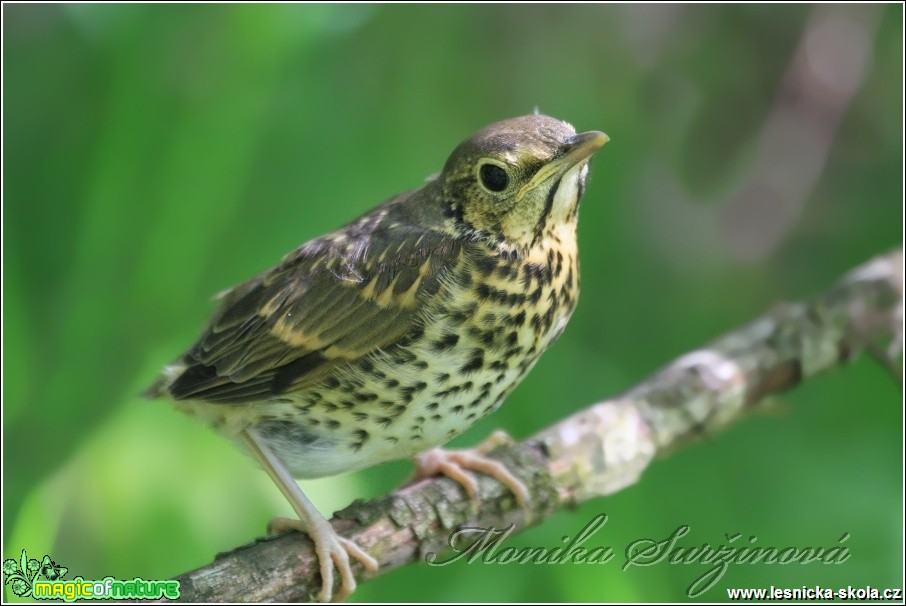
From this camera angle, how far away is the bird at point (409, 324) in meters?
2.39

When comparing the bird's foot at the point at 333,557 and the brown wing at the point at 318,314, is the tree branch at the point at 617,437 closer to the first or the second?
the bird's foot at the point at 333,557

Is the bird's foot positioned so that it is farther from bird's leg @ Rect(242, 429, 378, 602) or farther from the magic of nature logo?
the magic of nature logo

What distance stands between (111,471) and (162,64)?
1530 millimetres

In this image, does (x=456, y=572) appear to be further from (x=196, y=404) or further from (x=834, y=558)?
(x=834, y=558)

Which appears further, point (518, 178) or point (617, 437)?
point (617, 437)

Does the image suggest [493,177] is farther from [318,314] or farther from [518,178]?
[318,314]

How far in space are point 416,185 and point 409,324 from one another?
1.36m

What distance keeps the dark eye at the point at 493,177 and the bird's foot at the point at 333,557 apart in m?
0.92

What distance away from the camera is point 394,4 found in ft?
13.0

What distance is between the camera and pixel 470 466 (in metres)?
2.87

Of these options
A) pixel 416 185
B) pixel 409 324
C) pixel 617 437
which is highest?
pixel 416 185


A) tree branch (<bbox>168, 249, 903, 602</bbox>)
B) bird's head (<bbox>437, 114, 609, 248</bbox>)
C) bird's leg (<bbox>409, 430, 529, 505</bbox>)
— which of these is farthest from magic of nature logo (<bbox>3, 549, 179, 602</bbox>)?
bird's head (<bbox>437, 114, 609, 248</bbox>)

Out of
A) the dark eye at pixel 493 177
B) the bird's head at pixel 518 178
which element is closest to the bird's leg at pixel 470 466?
the bird's head at pixel 518 178

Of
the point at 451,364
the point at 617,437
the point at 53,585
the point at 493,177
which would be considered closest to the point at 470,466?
the point at 617,437
